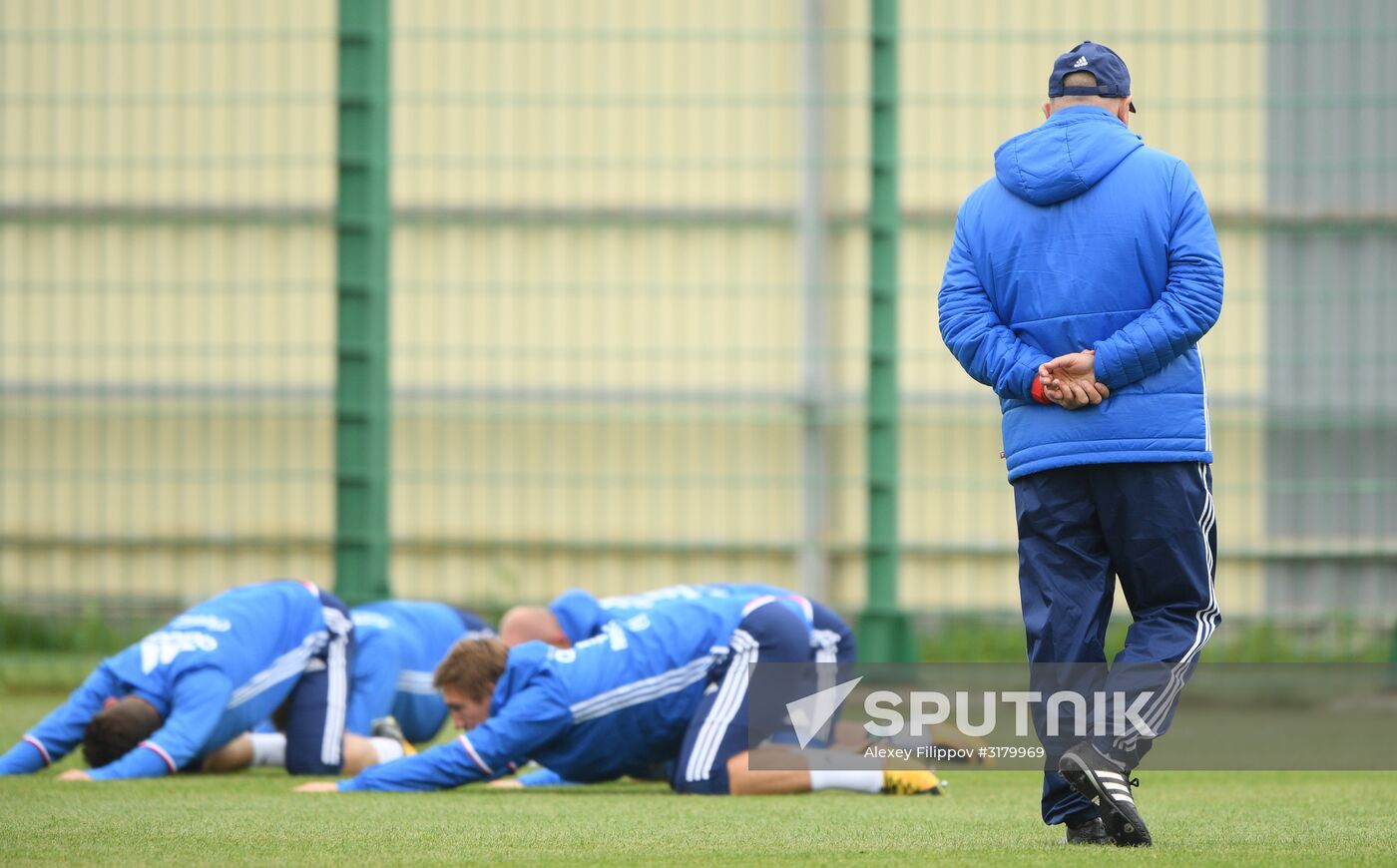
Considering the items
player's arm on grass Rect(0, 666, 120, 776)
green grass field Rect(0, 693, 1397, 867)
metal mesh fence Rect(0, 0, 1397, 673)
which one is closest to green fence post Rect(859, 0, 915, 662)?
metal mesh fence Rect(0, 0, 1397, 673)

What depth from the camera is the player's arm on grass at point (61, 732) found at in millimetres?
5293

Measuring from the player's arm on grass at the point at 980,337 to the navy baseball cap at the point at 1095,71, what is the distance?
36cm

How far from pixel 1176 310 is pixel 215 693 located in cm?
303

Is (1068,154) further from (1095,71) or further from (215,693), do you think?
(215,693)

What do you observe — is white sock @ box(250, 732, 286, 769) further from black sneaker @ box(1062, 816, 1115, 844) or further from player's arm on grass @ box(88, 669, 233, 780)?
black sneaker @ box(1062, 816, 1115, 844)

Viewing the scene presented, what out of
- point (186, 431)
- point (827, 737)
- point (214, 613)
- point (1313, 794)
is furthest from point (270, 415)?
point (1313, 794)

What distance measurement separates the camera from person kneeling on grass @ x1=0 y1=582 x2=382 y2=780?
5.29 meters

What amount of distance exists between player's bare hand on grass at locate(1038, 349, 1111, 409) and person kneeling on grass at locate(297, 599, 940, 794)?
5.37ft

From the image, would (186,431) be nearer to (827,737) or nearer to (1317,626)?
(827,737)

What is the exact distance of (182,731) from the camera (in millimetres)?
5312

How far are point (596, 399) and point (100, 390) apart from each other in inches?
85.0

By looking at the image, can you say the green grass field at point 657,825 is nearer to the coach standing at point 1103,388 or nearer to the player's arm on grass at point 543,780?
the player's arm on grass at point 543,780

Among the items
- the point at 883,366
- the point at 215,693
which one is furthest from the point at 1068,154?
the point at 883,366

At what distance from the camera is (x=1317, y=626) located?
25.0 feet
